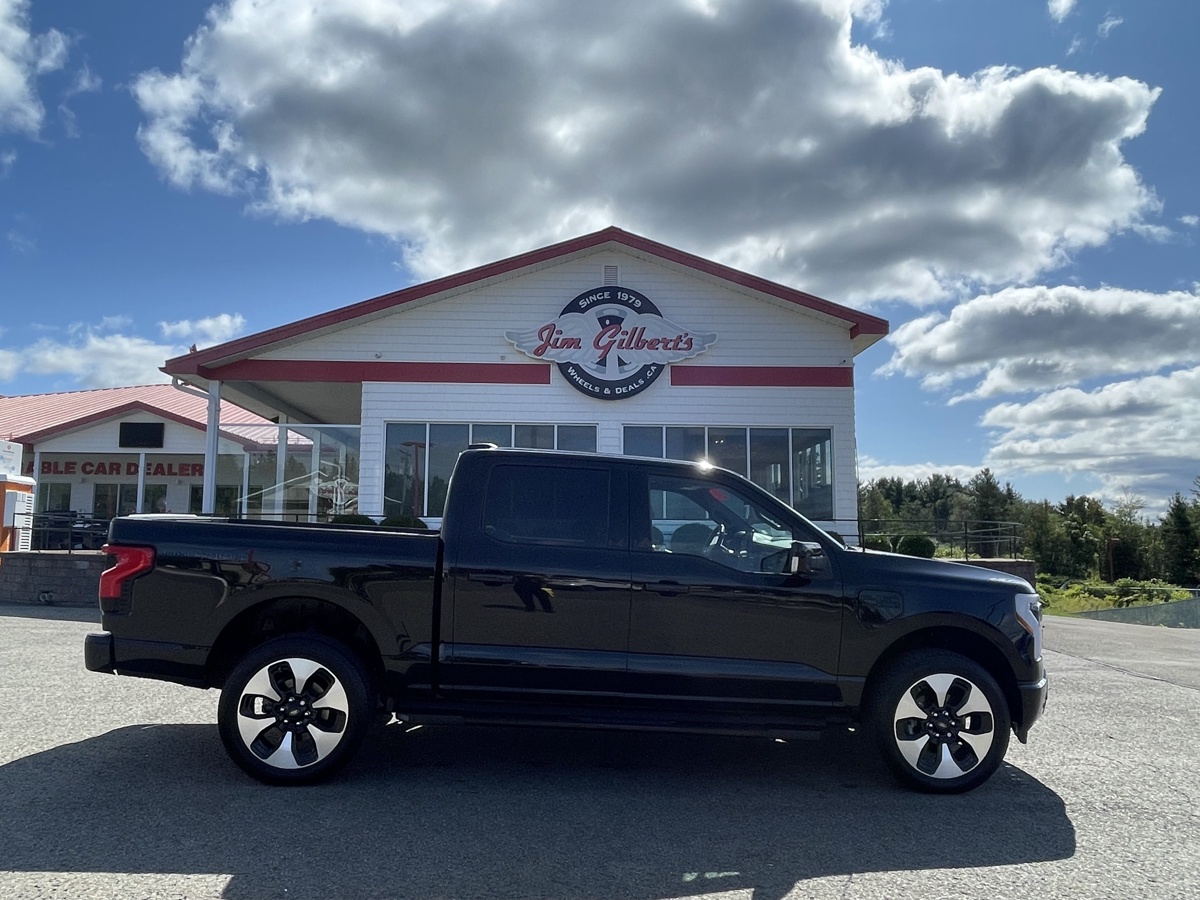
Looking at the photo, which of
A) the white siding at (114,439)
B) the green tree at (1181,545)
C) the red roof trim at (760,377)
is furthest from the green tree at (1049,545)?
the white siding at (114,439)

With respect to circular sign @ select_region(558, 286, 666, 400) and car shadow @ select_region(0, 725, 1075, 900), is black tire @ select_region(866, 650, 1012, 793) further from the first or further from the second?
circular sign @ select_region(558, 286, 666, 400)

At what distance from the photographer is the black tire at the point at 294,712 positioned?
4996 millimetres

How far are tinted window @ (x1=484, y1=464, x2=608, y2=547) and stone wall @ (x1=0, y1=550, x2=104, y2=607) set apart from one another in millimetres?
11641

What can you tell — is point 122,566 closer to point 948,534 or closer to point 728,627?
point 728,627

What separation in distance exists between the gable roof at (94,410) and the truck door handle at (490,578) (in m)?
18.5

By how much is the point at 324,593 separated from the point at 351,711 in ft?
2.19

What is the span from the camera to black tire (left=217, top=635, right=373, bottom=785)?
5.00 metres

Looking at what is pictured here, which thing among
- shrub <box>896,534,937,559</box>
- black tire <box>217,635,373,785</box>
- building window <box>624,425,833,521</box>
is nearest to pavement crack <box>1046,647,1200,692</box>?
shrub <box>896,534,937,559</box>

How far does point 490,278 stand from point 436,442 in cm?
319

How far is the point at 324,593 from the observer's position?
511cm

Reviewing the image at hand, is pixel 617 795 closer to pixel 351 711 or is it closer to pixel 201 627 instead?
pixel 351 711

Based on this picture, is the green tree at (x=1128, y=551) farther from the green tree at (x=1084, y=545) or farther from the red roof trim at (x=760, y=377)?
the red roof trim at (x=760, y=377)

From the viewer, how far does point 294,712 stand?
5051 millimetres

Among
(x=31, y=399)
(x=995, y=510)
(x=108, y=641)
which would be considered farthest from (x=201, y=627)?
(x=995, y=510)
